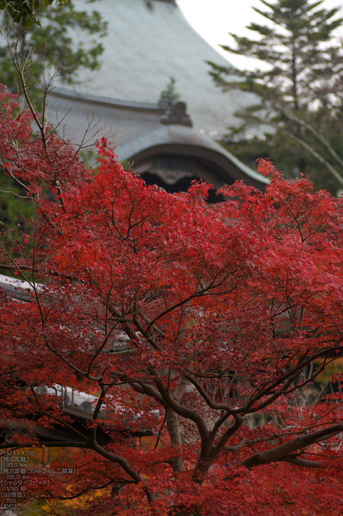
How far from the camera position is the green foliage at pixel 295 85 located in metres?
21.9

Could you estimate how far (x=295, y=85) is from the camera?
79.0ft

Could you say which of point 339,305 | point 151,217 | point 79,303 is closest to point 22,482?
point 79,303

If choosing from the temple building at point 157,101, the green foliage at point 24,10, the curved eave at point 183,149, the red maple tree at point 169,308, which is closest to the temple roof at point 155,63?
the temple building at point 157,101

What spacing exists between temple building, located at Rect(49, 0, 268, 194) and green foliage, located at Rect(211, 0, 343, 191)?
2848 millimetres

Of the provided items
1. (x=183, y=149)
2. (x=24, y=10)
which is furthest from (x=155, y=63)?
(x=24, y=10)

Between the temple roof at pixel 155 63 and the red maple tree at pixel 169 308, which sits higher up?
the temple roof at pixel 155 63

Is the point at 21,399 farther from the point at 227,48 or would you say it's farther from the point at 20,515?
the point at 227,48

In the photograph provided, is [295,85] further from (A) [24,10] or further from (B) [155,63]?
(A) [24,10]

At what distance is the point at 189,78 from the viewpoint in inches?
1145

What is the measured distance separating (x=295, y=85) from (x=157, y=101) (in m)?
6.69

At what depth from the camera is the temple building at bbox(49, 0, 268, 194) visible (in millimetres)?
15508

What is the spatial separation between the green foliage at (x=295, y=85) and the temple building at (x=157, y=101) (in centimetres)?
285

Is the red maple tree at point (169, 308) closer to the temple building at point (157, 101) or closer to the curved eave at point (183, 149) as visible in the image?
the temple building at point (157, 101)

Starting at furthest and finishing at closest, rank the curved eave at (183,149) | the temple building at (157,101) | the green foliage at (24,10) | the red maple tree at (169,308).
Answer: the temple building at (157,101) < the curved eave at (183,149) < the red maple tree at (169,308) < the green foliage at (24,10)
